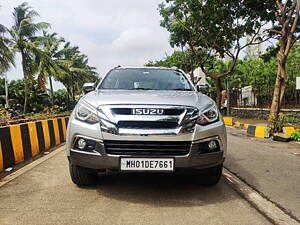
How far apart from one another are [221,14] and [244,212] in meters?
12.7

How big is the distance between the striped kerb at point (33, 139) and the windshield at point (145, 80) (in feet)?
7.87

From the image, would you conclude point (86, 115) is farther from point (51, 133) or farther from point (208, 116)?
point (51, 133)

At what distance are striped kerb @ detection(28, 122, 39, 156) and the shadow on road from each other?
246 centimetres

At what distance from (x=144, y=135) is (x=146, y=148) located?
15 centimetres

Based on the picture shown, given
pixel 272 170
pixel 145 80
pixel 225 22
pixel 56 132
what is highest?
pixel 225 22

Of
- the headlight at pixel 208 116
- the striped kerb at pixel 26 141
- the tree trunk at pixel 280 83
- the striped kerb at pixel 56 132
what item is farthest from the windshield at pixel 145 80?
the tree trunk at pixel 280 83

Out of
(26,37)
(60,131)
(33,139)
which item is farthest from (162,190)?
(26,37)

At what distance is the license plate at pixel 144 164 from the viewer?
3.30m

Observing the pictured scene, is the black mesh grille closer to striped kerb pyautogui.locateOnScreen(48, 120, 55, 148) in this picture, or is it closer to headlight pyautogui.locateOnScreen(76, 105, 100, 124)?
headlight pyautogui.locateOnScreen(76, 105, 100, 124)

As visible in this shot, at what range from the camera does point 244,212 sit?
318 cm

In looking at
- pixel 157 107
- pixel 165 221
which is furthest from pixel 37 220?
pixel 157 107

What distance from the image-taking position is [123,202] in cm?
346

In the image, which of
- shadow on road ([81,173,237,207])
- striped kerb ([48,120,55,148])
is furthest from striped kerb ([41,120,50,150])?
shadow on road ([81,173,237,207])

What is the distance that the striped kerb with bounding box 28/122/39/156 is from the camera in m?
6.34
